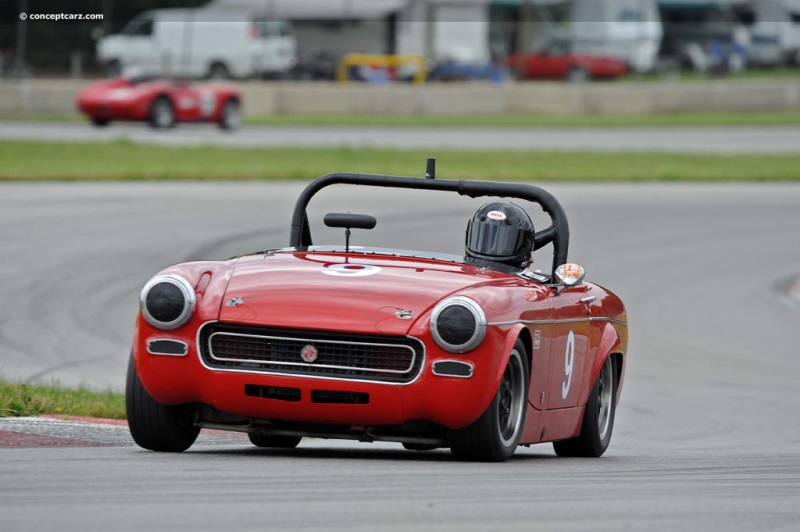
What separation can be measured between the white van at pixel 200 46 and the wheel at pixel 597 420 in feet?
107

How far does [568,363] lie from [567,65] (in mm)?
41540

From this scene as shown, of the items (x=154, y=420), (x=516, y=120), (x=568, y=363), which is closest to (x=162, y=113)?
(x=516, y=120)

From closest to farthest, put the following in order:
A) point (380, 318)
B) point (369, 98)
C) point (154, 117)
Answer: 1. point (380, 318)
2. point (154, 117)
3. point (369, 98)

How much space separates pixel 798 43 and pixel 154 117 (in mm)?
29436

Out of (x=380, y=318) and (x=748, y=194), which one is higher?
(x=380, y=318)

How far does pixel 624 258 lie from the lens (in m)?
18.4

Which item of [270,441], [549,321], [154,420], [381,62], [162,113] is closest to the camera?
[154,420]

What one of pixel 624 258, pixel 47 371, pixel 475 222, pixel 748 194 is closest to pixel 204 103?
pixel 748 194

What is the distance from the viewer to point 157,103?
33156 millimetres

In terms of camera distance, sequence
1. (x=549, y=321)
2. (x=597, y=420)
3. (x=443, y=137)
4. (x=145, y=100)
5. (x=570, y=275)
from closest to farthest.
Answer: (x=549, y=321)
(x=570, y=275)
(x=597, y=420)
(x=145, y=100)
(x=443, y=137)

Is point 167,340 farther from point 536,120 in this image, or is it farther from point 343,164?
point 536,120

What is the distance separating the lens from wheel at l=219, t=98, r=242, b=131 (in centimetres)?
3394

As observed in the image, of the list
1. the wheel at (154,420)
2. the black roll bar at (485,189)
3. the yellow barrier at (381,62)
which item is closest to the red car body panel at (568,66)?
the yellow barrier at (381,62)

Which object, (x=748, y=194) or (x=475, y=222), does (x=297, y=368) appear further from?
(x=748, y=194)
